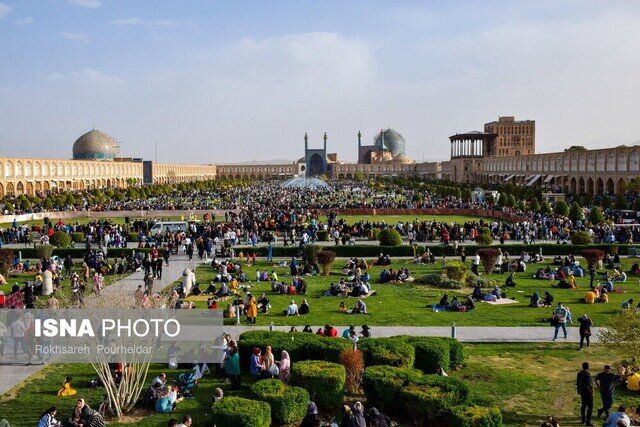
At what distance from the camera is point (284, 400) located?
829 centimetres

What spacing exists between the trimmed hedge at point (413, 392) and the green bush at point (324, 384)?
1.40 feet

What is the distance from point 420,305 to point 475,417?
819cm

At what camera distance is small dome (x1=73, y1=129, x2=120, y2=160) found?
290 feet

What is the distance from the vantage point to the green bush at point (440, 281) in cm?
1780

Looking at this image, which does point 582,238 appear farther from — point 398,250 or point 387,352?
point 387,352

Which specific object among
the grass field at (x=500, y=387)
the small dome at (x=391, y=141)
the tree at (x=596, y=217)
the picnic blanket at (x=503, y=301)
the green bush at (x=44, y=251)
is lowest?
the grass field at (x=500, y=387)

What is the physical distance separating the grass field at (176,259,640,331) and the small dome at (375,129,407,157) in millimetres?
134601

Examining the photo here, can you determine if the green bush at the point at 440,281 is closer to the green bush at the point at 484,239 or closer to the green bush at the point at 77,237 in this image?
the green bush at the point at 484,239

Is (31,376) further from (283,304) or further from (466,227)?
(466,227)

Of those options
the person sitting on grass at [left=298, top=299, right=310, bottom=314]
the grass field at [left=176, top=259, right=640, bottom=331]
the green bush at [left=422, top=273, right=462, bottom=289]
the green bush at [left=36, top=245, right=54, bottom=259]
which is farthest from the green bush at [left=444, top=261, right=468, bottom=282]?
the green bush at [left=36, top=245, right=54, bottom=259]

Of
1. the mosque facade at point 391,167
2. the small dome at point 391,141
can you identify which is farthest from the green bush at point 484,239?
the small dome at point 391,141

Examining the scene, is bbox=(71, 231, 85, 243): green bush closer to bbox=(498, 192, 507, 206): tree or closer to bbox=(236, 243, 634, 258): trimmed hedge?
bbox=(236, 243, 634, 258): trimmed hedge

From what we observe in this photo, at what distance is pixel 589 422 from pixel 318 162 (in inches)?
5059

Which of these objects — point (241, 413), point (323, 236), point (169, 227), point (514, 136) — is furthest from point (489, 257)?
point (514, 136)
